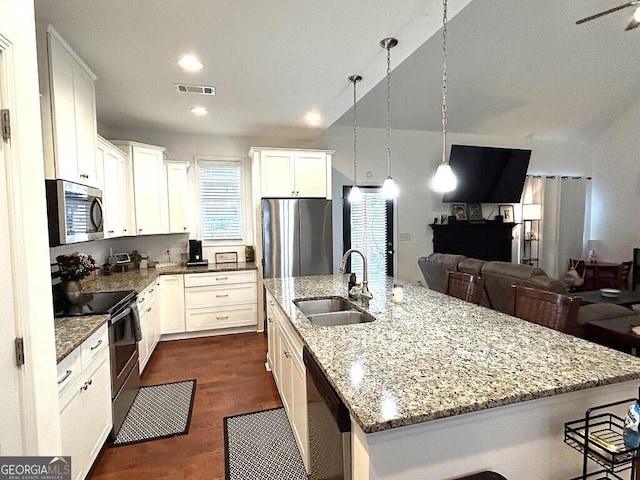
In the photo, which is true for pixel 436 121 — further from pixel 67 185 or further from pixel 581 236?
pixel 67 185

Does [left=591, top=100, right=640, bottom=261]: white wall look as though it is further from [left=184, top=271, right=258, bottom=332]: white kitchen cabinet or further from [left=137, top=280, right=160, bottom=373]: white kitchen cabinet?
[left=137, top=280, right=160, bottom=373]: white kitchen cabinet

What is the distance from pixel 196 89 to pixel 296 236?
1.97 meters

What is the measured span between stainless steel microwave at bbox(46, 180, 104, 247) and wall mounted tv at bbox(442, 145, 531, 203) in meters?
5.06

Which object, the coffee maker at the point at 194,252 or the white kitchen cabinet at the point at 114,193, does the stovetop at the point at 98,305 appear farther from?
the coffee maker at the point at 194,252

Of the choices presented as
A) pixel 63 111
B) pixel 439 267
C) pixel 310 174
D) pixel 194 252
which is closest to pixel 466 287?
pixel 439 267

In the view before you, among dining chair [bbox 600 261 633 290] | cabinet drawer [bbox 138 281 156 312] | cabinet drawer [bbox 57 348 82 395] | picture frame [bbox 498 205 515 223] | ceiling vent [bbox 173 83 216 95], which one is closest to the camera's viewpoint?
cabinet drawer [bbox 57 348 82 395]

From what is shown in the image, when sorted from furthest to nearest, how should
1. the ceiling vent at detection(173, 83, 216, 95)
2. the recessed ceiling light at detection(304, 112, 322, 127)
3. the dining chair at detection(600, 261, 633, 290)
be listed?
the dining chair at detection(600, 261, 633, 290), the recessed ceiling light at detection(304, 112, 322, 127), the ceiling vent at detection(173, 83, 216, 95)

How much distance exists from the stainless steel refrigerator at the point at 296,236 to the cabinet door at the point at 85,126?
187cm

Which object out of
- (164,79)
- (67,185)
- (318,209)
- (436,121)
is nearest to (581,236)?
(436,121)

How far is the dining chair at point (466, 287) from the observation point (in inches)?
102

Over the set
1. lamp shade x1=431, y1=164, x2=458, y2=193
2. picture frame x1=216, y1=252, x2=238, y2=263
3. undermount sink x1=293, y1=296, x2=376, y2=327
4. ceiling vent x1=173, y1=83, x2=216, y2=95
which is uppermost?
ceiling vent x1=173, y1=83, x2=216, y2=95

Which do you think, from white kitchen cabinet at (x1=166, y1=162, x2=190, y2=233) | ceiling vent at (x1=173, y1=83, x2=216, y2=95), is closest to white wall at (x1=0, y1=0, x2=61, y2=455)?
ceiling vent at (x1=173, y1=83, x2=216, y2=95)

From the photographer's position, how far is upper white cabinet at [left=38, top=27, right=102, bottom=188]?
2.00 m

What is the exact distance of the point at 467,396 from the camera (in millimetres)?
1051
